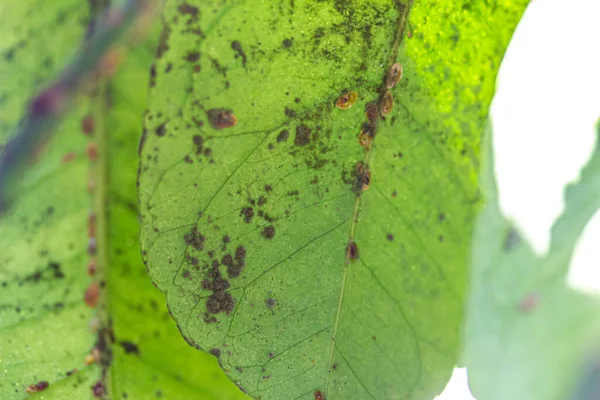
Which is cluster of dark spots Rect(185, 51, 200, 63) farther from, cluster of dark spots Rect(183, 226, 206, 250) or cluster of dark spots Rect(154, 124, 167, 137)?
cluster of dark spots Rect(183, 226, 206, 250)

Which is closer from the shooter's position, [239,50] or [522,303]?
[239,50]

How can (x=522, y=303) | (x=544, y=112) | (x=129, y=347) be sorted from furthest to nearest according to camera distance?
1. (x=522, y=303)
2. (x=544, y=112)
3. (x=129, y=347)

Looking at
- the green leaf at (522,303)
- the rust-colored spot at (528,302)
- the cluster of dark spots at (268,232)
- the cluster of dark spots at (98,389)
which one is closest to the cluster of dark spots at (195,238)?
the cluster of dark spots at (268,232)

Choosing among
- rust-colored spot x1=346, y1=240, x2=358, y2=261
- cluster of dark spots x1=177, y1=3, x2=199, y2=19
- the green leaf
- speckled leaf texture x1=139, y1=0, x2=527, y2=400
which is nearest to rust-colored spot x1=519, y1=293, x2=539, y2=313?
the green leaf

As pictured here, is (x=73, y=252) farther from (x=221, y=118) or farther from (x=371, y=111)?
(x=371, y=111)

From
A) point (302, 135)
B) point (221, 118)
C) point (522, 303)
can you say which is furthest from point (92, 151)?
point (522, 303)

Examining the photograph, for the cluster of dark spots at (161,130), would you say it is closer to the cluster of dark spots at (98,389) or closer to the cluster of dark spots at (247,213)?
the cluster of dark spots at (247,213)

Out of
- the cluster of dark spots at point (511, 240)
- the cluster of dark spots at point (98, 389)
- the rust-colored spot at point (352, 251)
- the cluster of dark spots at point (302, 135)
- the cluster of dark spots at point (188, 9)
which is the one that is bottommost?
the rust-colored spot at point (352, 251)

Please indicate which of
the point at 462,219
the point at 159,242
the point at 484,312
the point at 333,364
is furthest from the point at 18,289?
the point at 484,312
